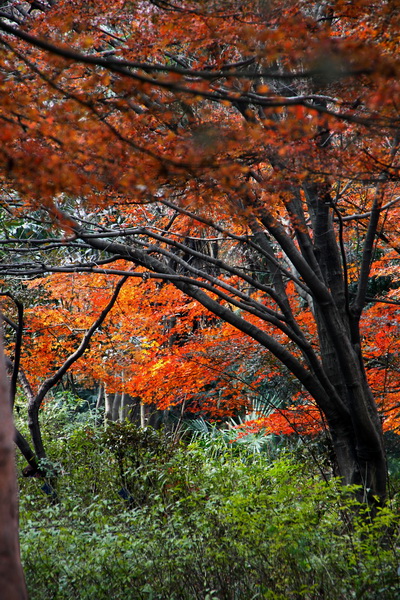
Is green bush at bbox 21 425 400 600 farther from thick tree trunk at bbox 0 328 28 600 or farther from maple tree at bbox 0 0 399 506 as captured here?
thick tree trunk at bbox 0 328 28 600

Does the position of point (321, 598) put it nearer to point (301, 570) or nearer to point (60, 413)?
point (301, 570)

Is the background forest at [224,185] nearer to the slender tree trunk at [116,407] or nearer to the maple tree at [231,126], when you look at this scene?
the maple tree at [231,126]

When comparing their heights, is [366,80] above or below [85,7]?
below

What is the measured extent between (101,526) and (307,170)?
3430mm

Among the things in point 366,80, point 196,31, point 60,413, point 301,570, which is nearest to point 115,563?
point 301,570

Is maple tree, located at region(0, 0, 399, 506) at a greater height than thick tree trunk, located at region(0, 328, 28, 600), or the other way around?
maple tree, located at region(0, 0, 399, 506)

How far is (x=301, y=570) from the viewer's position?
3.52 m

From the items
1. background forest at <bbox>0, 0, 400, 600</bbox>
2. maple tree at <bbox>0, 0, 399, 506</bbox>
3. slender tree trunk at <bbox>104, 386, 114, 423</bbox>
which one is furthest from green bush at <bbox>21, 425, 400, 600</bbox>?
slender tree trunk at <bbox>104, 386, 114, 423</bbox>

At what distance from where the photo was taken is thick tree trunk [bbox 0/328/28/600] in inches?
68.2

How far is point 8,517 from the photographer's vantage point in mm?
1784

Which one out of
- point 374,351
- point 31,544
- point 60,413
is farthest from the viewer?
point 60,413

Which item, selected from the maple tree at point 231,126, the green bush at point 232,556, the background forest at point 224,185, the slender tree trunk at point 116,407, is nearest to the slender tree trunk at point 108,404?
the slender tree trunk at point 116,407

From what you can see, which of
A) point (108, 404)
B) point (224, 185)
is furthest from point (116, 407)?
point (224, 185)

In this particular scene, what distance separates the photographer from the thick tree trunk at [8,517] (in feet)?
5.69
